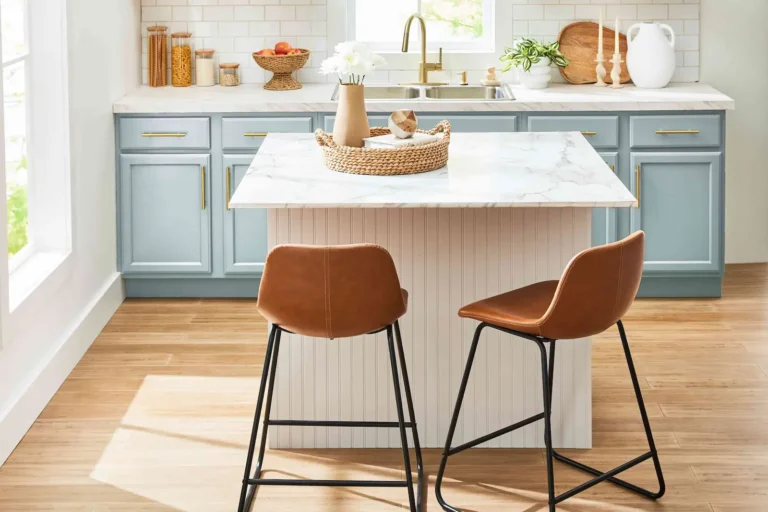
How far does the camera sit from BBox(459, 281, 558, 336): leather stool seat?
3.12m

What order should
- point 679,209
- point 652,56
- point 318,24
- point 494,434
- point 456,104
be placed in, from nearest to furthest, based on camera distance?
point 494,434, point 456,104, point 679,209, point 652,56, point 318,24

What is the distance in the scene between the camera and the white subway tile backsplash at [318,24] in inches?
232

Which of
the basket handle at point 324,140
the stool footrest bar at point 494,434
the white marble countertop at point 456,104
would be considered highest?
the white marble countertop at point 456,104

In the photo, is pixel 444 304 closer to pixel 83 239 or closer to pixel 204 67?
pixel 83 239

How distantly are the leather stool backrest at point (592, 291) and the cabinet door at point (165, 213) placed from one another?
2.76m

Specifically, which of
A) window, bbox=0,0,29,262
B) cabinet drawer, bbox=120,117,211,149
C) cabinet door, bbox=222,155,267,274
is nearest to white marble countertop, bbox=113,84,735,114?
cabinet drawer, bbox=120,117,211,149

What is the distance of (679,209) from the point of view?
17.8ft

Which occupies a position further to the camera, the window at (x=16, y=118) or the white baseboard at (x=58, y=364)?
the window at (x=16, y=118)

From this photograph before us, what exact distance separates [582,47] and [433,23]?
82 cm

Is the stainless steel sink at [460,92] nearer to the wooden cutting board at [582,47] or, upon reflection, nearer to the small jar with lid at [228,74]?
the wooden cutting board at [582,47]

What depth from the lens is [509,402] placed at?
148 inches

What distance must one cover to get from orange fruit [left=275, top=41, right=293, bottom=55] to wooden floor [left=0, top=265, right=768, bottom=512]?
1474 millimetres

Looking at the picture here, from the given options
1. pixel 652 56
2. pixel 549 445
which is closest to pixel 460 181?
pixel 549 445

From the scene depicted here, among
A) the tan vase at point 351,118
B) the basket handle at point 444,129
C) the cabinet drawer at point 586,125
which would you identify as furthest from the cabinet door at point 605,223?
the tan vase at point 351,118
